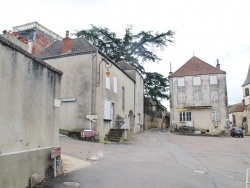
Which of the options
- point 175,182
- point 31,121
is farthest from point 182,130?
point 31,121

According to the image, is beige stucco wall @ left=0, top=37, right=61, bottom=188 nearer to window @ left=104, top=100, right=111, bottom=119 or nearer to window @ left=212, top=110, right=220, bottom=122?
window @ left=104, top=100, right=111, bottom=119

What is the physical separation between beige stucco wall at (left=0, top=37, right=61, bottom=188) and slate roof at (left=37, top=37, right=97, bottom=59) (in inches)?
409

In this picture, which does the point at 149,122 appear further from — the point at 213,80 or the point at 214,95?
the point at 213,80

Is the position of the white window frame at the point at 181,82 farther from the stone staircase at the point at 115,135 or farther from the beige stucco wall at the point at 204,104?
the stone staircase at the point at 115,135

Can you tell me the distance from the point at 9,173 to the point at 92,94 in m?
11.5

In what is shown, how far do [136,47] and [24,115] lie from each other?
102 ft

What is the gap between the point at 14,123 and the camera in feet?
18.8

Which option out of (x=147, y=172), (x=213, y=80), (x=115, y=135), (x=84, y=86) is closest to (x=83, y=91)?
(x=84, y=86)

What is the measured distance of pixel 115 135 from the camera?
18.2 meters

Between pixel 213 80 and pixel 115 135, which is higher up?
pixel 213 80

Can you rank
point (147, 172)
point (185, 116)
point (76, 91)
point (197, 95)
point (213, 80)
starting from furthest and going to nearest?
point (197, 95), point (185, 116), point (213, 80), point (76, 91), point (147, 172)

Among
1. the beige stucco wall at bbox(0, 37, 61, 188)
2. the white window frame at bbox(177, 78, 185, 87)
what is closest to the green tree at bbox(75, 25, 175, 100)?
the white window frame at bbox(177, 78, 185, 87)

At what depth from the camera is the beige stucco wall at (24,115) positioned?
5.39 meters

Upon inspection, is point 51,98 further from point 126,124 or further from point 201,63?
point 201,63
